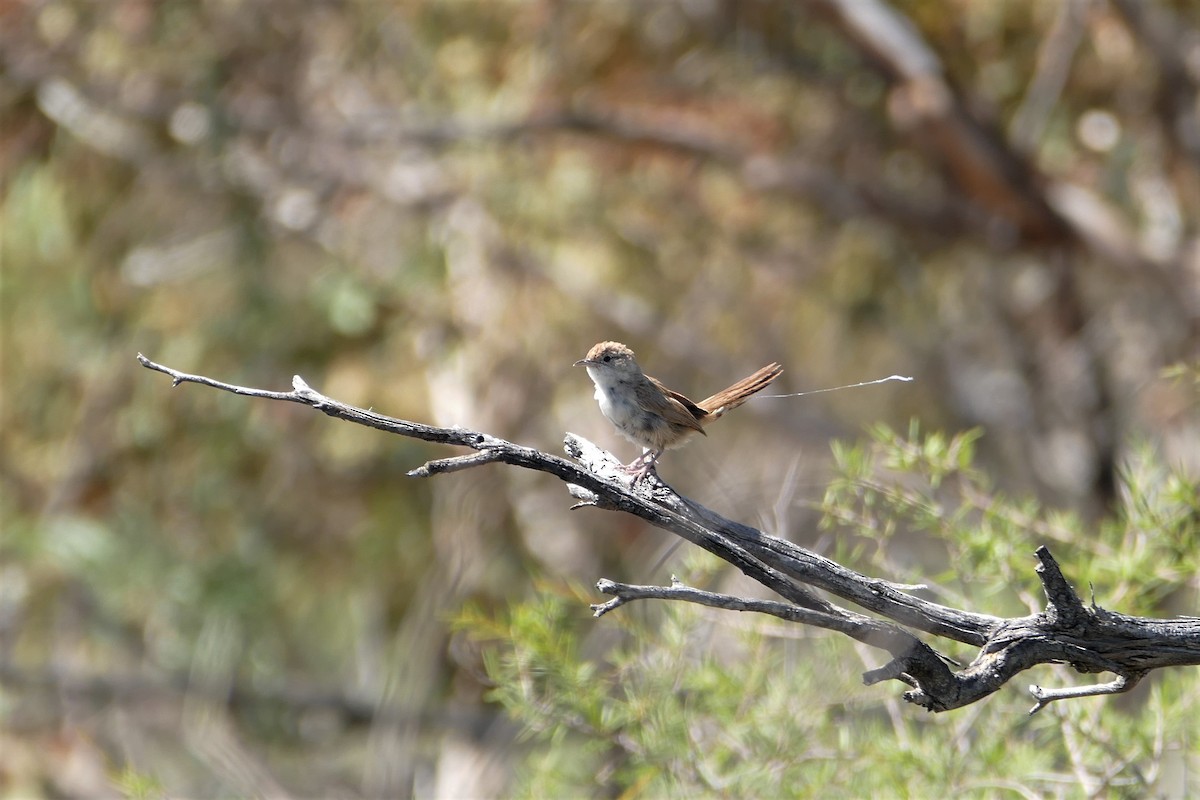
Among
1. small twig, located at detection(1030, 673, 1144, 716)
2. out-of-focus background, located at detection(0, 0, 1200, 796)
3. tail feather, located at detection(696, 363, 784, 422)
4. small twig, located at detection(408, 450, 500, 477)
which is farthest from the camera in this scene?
out-of-focus background, located at detection(0, 0, 1200, 796)

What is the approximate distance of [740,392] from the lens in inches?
113

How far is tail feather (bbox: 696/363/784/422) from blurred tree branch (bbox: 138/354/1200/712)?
0.84m

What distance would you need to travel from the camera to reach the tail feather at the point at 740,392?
2746 mm

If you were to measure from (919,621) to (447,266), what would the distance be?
7.31m

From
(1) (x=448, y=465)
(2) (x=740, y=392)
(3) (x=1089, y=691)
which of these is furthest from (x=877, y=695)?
(1) (x=448, y=465)

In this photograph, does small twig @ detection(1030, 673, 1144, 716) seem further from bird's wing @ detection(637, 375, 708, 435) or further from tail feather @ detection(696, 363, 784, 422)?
bird's wing @ detection(637, 375, 708, 435)

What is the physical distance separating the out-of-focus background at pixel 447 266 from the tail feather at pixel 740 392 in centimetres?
488

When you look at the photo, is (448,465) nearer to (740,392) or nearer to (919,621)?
(919,621)

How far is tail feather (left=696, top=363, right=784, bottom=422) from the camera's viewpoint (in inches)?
108

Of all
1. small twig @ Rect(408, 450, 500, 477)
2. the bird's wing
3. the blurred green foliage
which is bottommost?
the blurred green foliage

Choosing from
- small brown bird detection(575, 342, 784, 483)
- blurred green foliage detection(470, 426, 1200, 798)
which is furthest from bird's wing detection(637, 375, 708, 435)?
blurred green foliage detection(470, 426, 1200, 798)

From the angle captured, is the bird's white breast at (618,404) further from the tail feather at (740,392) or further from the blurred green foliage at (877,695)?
the blurred green foliage at (877,695)

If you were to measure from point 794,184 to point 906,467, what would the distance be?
603cm

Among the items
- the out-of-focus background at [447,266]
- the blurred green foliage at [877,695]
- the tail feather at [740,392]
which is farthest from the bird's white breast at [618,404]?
the out-of-focus background at [447,266]
